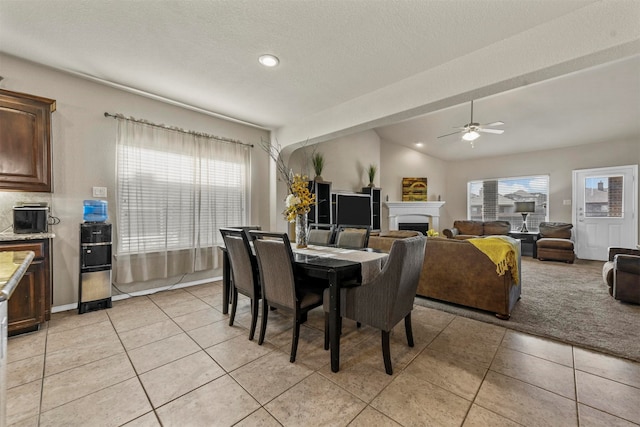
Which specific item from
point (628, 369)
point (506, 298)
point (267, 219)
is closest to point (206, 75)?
point (267, 219)

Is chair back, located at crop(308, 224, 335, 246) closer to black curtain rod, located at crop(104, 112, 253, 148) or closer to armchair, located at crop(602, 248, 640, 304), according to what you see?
black curtain rod, located at crop(104, 112, 253, 148)

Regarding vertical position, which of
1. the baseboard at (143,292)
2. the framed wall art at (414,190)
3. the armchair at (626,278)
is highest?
A: the framed wall art at (414,190)

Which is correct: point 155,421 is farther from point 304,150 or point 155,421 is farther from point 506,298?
point 304,150

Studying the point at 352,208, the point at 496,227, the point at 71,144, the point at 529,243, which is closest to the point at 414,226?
the point at 496,227

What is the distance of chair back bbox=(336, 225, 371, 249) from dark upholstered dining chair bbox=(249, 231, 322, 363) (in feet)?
3.48

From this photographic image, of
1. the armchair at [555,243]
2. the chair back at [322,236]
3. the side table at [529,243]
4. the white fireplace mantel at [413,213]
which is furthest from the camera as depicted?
the white fireplace mantel at [413,213]

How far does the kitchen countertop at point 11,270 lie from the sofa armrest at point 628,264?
5.02 metres

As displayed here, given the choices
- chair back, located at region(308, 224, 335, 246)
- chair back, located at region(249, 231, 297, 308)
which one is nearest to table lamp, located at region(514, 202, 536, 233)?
chair back, located at region(308, 224, 335, 246)

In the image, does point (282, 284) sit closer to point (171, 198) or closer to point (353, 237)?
point (353, 237)

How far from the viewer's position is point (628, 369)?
1.83 metres

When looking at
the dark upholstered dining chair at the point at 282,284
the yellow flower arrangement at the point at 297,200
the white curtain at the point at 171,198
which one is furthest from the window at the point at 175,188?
the dark upholstered dining chair at the point at 282,284

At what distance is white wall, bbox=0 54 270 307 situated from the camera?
8.93 feet

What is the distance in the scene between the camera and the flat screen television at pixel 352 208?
5770mm

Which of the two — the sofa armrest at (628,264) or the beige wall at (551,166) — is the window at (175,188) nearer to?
the sofa armrest at (628,264)
